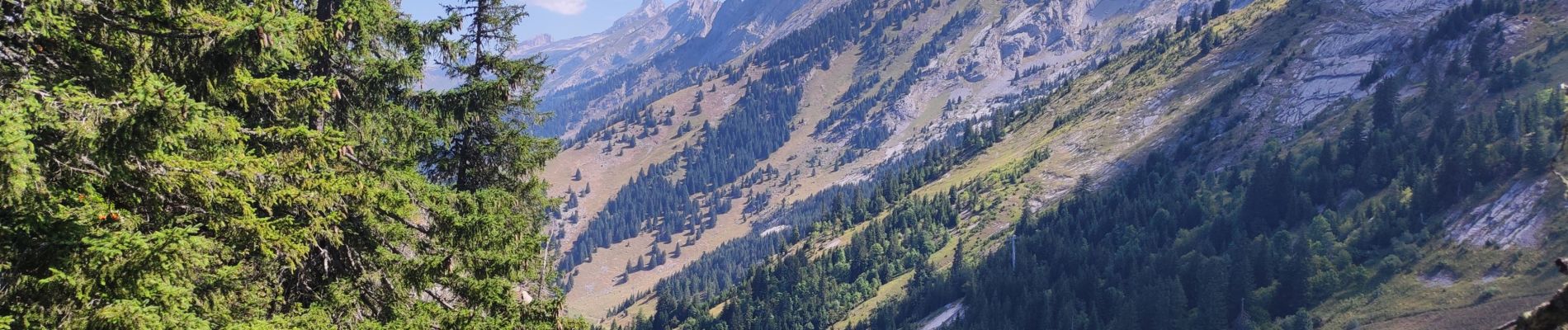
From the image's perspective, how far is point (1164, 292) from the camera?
426ft

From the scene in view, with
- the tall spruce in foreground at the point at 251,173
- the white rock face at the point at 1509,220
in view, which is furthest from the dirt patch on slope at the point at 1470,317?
the tall spruce in foreground at the point at 251,173

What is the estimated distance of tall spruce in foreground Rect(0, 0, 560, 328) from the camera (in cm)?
1087

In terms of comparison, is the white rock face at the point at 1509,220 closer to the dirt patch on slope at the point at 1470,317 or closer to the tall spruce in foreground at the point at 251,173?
the dirt patch on slope at the point at 1470,317

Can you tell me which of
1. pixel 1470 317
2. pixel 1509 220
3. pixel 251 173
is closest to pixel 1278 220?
pixel 1509 220

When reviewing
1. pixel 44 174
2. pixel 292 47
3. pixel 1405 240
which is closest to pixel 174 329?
pixel 44 174

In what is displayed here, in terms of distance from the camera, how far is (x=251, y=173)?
505 inches

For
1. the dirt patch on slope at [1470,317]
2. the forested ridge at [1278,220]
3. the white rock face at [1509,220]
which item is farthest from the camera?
the forested ridge at [1278,220]

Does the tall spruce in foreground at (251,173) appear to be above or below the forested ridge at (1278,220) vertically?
above

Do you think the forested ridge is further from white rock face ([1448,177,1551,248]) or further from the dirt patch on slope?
the dirt patch on slope

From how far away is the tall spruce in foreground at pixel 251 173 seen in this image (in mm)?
10867

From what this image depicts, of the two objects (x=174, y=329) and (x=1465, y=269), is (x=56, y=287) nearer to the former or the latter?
(x=174, y=329)

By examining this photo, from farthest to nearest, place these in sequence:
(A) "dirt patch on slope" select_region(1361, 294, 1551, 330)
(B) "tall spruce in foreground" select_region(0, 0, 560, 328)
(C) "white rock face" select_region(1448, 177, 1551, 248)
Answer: (C) "white rock face" select_region(1448, 177, 1551, 248)
(A) "dirt patch on slope" select_region(1361, 294, 1551, 330)
(B) "tall spruce in foreground" select_region(0, 0, 560, 328)

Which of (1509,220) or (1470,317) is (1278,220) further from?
(1470,317)

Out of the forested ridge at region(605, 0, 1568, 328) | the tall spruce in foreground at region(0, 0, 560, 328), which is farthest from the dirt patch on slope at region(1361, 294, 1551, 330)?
the tall spruce in foreground at region(0, 0, 560, 328)
